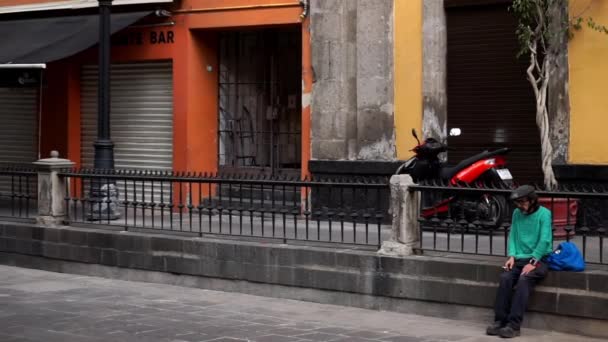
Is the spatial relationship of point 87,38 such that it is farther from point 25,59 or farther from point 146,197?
point 146,197

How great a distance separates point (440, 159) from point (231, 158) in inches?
179

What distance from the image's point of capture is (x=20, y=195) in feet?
48.6

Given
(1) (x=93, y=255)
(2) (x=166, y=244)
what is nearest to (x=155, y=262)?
(2) (x=166, y=244)

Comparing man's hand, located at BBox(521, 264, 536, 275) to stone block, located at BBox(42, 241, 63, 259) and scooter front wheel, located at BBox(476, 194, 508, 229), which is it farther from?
stone block, located at BBox(42, 241, 63, 259)

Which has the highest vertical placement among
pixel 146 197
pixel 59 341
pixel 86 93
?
pixel 86 93

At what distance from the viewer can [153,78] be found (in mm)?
18656

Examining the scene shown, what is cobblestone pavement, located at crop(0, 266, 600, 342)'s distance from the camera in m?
9.55

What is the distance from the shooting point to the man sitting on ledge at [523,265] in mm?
9430

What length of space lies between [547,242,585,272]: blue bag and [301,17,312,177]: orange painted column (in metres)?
7.20

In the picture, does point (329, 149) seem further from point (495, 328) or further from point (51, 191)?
point (495, 328)

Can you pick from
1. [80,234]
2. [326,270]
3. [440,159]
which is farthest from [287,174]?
[326,270]

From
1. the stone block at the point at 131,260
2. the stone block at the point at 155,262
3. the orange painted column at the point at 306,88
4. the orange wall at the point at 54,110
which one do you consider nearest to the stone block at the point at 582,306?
the stone block at the point at 155,262

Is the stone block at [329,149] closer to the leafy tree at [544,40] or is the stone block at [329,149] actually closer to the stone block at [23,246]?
the leafy tree at [544,40]

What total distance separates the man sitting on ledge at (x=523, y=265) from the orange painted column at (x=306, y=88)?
7.05 meters
